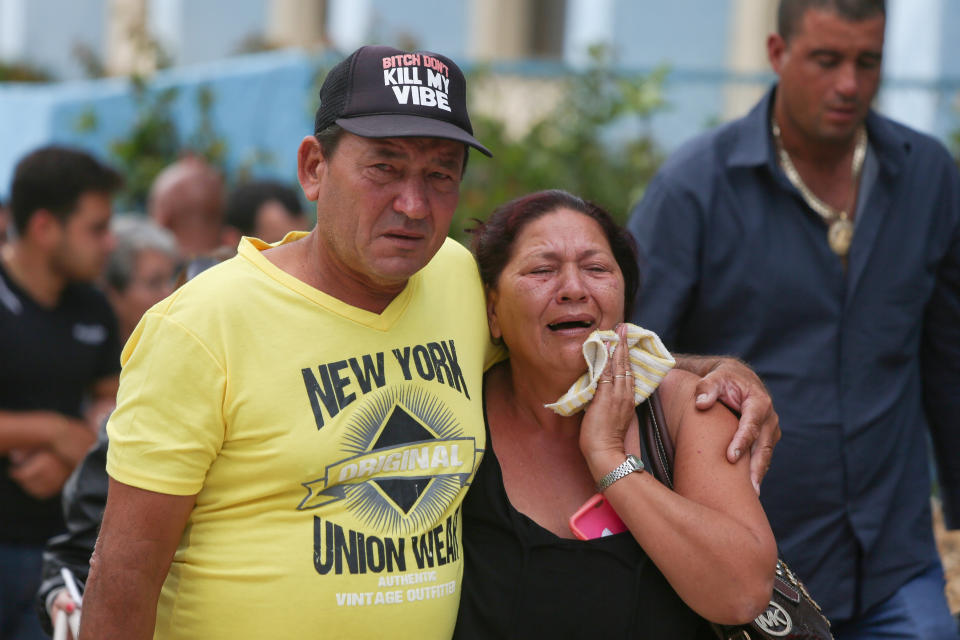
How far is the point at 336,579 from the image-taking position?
2447mm

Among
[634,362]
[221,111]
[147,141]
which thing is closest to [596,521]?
[634,362]

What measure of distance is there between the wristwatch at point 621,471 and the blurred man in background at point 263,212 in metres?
3.82

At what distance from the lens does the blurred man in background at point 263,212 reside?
6285 mm

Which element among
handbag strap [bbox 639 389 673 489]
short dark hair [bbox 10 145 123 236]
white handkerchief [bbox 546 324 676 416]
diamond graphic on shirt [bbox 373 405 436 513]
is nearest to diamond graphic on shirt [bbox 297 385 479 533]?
diamond graphic on shirt [bbox 373 405 436 513]

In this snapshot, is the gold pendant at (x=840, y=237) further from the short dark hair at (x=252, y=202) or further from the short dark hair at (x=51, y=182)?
the short dark hair at (x=252, y=202)

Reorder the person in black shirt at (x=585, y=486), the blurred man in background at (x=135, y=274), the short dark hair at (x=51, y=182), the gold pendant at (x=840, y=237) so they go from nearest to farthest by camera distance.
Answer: the person in black shirt at (x=585, y=486)
the gold pendant at (x=840, y=237)
the short dark hair at (x=51, y=182)
the blurred man in background at (x=135, y=274)

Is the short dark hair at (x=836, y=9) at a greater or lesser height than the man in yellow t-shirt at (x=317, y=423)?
greater

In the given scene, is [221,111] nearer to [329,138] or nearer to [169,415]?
[329,138]

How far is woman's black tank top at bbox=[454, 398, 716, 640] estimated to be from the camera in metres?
2.73

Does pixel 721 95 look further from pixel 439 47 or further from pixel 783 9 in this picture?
pixel 439 47

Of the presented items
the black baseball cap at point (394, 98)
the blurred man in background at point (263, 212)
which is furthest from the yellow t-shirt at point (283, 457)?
the blurred man in background at point (263, 212)

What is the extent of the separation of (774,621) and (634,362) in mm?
693

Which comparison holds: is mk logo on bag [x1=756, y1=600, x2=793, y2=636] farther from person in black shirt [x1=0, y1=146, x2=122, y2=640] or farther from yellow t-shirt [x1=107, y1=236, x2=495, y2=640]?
person in black shirt [x1=0, y1=146, x2=122, y2=640]

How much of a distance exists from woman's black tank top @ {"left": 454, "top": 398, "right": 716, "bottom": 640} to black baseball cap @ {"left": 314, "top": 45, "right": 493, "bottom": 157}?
97 centimetres
